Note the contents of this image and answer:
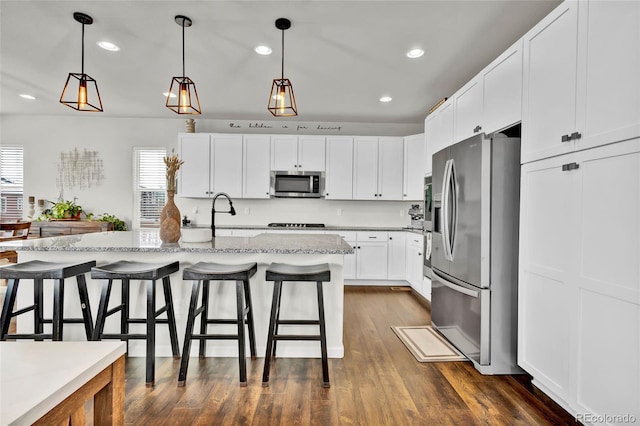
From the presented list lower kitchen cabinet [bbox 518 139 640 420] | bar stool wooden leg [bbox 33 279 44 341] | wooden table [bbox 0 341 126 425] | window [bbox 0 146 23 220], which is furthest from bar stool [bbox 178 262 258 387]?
window [bbox 0 146 23 220]

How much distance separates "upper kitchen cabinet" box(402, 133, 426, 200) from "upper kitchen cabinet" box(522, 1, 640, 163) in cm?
271

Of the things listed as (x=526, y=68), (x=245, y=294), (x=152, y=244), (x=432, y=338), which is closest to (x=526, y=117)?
(x=526, y=68)

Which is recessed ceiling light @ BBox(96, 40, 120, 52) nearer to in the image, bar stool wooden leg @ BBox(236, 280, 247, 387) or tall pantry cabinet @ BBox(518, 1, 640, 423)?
bar stool wooden leg @ BBox(236, 280, 247, 387)

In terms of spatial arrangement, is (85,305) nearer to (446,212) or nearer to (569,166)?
(446,212)

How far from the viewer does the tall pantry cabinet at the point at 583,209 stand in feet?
4.68

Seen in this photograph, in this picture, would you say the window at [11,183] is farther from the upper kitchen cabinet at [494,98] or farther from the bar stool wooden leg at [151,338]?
the upper kitchen cabinet at [494,98]

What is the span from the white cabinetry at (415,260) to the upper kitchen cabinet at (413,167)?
26.6 inches

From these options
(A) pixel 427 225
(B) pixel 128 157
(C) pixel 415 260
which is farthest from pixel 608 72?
(B) pixel 128 157

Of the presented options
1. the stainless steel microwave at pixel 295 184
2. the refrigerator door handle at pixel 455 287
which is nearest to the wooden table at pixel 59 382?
the refrigerator door handle at pixel 455 287

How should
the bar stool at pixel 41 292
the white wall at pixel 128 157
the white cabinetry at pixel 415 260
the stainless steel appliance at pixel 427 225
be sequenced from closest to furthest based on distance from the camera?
the bar stool at pixel 41 292, the stainless steel appliance at pixel 427 225, the white cabinetry at pixel 415 260, the white wall at pixel 128 157

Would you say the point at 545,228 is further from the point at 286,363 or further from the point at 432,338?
the point at 286,363

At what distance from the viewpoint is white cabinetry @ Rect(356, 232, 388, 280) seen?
4902 mm

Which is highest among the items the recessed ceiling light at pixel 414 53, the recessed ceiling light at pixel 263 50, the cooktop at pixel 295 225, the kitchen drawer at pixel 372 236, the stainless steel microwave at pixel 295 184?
the recessed ceiling light at pixel 414 53

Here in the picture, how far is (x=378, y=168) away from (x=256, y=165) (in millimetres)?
1904
